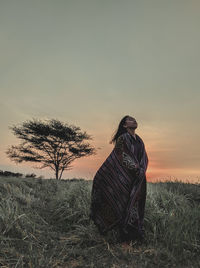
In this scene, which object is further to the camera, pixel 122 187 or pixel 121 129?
pixel 121 129

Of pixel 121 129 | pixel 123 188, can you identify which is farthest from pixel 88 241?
pixel 121 129

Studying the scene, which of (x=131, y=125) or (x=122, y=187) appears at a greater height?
(x=131, y=125)

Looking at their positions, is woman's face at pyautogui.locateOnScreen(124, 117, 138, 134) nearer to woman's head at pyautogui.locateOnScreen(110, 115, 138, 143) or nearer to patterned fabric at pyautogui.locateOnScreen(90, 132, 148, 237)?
woman's head at pyautogui.locateOnScreen(110, 115, 138, 143)

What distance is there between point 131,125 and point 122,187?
3.51ft

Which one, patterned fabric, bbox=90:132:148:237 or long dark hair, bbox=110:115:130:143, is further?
long dark hair, bbox=110:115:130:143

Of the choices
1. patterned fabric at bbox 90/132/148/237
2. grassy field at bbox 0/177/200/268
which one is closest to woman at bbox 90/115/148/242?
patterned fabric at bbox 90/132/148/237

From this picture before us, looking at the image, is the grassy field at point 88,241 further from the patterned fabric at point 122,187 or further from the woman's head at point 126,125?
the woman's head at point 126,125

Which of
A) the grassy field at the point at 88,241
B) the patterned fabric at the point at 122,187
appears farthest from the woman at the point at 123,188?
the grassy field at the point at 88,241

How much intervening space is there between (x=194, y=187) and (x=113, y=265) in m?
6.54

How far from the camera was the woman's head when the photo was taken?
4.61 metres

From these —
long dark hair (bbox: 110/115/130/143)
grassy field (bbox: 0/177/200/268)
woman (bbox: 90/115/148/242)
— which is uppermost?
long dark hair (bbox: 110/115/130/143)

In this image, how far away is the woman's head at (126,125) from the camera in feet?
15.1

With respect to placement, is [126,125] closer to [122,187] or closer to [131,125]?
[131,125]

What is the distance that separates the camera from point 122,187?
439 cm
